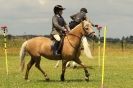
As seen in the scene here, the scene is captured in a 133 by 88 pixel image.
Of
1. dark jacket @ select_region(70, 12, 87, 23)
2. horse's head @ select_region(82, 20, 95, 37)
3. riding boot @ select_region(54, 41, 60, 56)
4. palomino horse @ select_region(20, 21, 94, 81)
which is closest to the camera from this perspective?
horse's head @ select_region(82, 20, 95, 37)

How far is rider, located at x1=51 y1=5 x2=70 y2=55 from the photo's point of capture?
19.7 metres

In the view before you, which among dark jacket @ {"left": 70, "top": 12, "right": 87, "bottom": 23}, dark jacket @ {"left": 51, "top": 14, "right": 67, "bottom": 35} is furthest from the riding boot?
dark jacket @ {"left": 70, "top": 12, "right": 87, "bottom": 23}

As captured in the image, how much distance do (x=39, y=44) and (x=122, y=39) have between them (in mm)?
51996

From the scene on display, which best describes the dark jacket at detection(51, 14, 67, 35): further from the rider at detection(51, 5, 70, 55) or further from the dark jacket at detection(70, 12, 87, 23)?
the dark jacket at detection(70, 12, 87, 23)

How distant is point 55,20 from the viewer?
64.6 feet

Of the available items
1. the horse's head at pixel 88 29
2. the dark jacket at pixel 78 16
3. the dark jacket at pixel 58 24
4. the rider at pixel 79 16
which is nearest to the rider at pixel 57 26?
the dark jacket at pixel 58 24

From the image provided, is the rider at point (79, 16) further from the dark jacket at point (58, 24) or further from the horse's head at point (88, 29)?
the horse's head at point (88, 29)

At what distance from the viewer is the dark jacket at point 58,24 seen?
19.7m

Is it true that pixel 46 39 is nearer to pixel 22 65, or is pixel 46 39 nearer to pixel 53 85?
pixel 22 65

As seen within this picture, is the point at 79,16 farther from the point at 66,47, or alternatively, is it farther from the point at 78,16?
the point at 66,47

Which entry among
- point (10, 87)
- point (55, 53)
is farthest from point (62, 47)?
point (10, 87)

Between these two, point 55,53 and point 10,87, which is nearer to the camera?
point 10,87

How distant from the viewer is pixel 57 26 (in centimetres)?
1967

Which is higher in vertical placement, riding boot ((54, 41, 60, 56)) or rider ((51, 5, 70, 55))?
rider ((51, 5, 70, 55))
